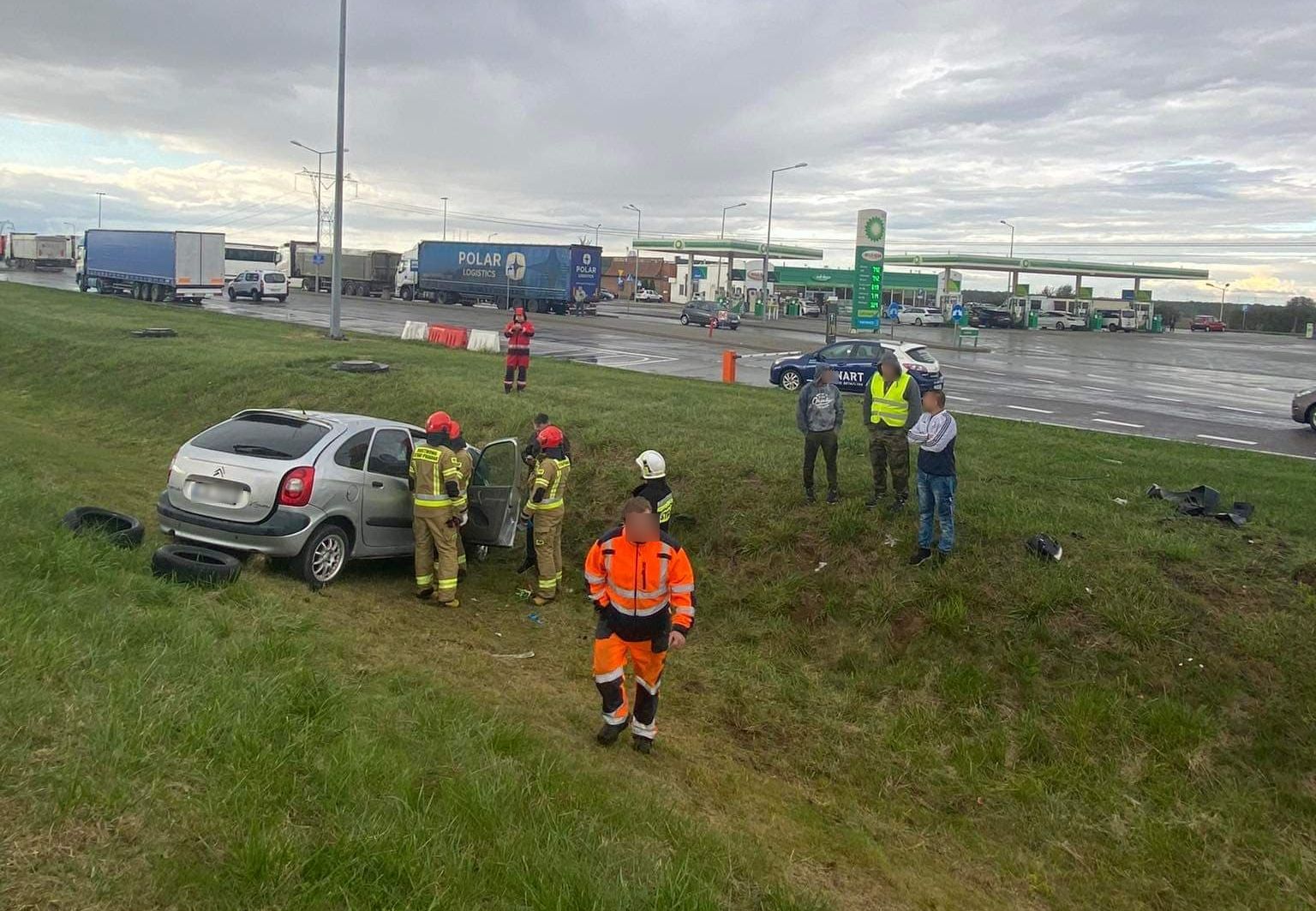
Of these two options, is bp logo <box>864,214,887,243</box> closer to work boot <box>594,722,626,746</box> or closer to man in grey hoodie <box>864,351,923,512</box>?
man in grey hoodie <box>864,351,923,512</box>

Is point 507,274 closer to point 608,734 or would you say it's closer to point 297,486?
point 297,486

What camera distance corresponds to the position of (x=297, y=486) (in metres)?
8.01

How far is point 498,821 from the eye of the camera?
3.97 m

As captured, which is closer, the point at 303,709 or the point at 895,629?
the point at 303,709

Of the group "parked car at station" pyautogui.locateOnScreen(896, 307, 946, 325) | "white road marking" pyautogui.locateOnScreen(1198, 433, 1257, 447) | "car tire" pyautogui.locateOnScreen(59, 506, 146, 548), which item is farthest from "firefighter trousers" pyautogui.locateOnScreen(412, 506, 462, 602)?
"parked car at station" pyautogui.locateOnScreen(896, 307, 946, 325)

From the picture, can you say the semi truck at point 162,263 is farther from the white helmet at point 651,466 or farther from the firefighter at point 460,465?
the white helmet at point 651,466

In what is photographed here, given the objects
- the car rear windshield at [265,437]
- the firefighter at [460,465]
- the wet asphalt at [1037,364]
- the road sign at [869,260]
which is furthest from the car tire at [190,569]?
the road sign at [869,260]

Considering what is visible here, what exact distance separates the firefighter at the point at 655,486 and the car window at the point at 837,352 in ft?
46.0

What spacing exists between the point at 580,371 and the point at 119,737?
713 inches

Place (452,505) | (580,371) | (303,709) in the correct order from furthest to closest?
(580,371), (452,505), (303,709)

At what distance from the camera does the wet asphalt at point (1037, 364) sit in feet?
65.7

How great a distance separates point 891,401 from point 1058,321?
75324mm

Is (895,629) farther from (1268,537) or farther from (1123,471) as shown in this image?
(1123,471)

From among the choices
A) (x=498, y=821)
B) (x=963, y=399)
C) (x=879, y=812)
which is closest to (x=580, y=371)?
(x=963, y=399)
